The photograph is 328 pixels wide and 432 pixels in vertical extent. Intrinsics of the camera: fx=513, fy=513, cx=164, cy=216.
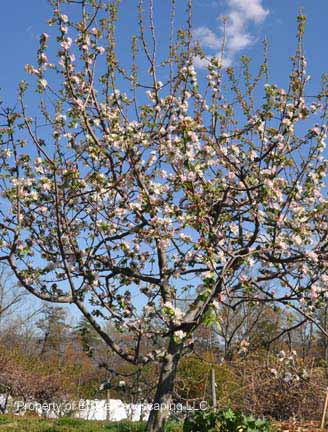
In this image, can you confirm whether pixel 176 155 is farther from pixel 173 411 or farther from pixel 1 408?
pixel 1 408

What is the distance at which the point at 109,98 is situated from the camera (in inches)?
219

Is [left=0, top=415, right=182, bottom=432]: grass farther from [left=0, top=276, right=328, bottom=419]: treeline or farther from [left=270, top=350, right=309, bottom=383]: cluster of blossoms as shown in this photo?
[left=270, top=350, right=309, bottom=383]: cluster of blossoms

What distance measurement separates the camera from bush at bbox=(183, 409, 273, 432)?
546cm

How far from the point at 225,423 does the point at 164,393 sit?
4.20 ft

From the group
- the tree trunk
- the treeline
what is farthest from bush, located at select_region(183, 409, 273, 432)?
the tree trunk

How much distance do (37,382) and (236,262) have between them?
1147cm

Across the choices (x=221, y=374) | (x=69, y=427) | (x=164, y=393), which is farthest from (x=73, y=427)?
(x=164, y=393)

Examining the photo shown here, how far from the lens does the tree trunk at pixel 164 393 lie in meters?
4.62

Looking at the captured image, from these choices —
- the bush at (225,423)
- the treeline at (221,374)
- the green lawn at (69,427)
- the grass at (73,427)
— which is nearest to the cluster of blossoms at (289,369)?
the treeline at (221,374)

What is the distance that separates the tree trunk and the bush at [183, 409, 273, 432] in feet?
3.84

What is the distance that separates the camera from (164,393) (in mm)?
4691

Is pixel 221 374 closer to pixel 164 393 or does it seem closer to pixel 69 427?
pixel 69 427

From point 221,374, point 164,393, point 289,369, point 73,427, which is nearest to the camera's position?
point 164,393

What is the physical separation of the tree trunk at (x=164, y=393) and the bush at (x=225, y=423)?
117cm
